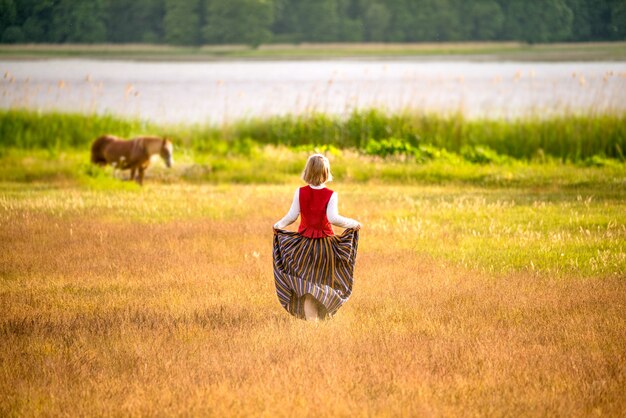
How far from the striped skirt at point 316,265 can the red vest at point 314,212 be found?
0.06 meters

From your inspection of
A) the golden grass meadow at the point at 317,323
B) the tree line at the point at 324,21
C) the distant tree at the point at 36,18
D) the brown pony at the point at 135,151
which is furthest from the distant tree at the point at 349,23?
the brown pony at the point at 135,151

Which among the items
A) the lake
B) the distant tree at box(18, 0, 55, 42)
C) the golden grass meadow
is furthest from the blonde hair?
the distant tree at box(18, 0, 55, 42)

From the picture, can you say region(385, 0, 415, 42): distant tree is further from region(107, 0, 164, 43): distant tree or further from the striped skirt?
the striped skirt

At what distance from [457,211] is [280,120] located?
11849 mm

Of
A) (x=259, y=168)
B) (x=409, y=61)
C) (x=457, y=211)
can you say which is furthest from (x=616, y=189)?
(x=409, y=61)

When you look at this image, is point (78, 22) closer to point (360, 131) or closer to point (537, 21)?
point (537, 21)

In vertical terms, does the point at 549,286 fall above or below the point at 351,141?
above

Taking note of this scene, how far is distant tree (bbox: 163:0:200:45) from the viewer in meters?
54.2

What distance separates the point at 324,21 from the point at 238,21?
17.8ft

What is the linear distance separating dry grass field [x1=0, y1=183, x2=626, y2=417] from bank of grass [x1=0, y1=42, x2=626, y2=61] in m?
41.5

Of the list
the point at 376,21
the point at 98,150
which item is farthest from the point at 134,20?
the point at 98,150

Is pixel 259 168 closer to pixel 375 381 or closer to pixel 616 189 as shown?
pixel 616 189

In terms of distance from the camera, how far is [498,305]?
8.61 m

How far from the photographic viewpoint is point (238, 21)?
5528 centimetres
